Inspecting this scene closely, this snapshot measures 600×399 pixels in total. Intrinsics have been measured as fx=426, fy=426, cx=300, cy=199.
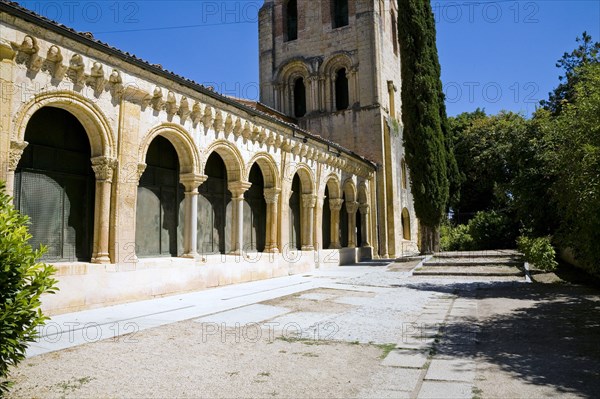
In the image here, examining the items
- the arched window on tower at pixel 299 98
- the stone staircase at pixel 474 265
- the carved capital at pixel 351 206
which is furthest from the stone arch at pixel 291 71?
the stone staircase at pixel 474 265

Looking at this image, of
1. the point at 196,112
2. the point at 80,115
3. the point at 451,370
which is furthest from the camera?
the point at 196,112

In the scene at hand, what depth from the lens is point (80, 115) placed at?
8094 millimetres

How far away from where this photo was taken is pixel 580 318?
22.2ft

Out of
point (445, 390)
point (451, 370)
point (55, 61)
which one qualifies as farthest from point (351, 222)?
point (445, 390)

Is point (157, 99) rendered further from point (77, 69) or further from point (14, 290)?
point (14, 290)

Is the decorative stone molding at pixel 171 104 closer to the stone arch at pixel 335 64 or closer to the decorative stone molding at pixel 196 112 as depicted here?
the decorative stone molding at pixel 196 112

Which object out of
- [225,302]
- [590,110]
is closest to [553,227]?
[590,110]

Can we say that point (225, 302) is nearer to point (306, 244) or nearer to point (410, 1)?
point (306, 244)

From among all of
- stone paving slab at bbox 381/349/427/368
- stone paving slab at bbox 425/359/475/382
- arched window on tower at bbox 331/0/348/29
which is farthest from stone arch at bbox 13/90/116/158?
arched window on tower at bbox 331/0/348/29

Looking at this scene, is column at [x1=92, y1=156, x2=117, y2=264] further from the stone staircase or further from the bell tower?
the bell tower

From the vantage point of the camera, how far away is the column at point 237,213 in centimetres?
1223

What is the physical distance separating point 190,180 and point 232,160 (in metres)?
1.92

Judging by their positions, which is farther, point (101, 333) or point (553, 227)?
point (553, 227)

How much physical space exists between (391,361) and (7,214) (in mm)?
3911
